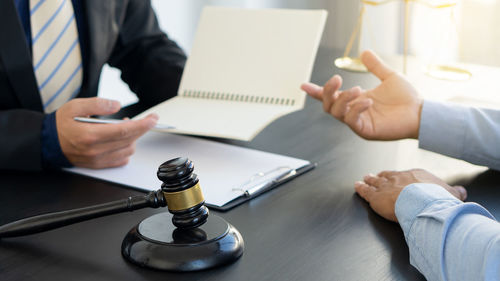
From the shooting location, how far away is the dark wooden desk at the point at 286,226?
750 millimetres

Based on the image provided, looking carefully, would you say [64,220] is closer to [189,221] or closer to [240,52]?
[189,221]

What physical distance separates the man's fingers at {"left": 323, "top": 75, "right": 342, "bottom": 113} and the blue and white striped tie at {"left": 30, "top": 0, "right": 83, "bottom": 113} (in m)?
0.71

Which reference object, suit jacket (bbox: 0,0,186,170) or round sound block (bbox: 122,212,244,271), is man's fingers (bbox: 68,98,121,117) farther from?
round sound block (bbox: 122,212,244,271)

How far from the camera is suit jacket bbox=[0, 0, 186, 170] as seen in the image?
1149 mm

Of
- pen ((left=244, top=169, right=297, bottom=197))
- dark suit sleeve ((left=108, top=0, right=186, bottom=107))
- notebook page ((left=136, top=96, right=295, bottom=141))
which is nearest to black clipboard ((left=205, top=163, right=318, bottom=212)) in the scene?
pen ((left=244, top=169, right=297, bottom=197))

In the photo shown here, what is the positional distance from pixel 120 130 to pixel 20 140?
0.71 feet

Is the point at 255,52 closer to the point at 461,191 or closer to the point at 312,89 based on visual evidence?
the point at 312,89

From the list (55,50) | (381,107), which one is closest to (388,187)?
(381,107)

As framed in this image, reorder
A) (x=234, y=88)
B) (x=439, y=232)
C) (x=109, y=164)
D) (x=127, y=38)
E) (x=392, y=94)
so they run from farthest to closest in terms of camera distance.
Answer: (x=127, y=38) < (x=234, y=88) < (x=392, y=94) < (x=109, y=164) < (x=439, y=232)

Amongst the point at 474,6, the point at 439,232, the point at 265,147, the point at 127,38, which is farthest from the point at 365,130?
the point at 474,6

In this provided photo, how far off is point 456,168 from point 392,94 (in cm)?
20

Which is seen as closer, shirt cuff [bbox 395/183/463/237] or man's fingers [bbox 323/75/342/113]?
shirt cuff [bbox 395/183/463/237]

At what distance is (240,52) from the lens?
1365 mm

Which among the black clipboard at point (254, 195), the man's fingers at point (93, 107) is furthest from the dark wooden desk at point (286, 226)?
the man's fingers at point (93, 107)
